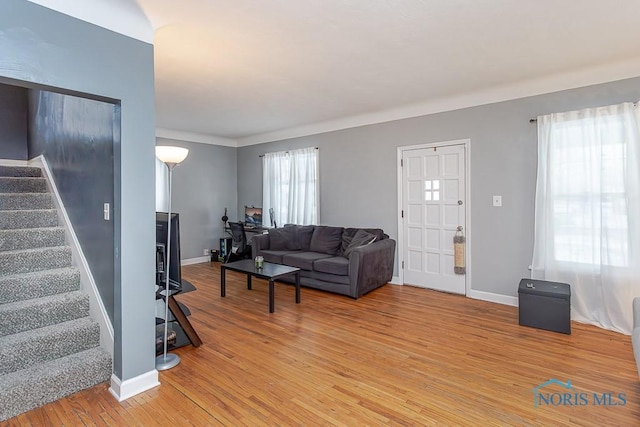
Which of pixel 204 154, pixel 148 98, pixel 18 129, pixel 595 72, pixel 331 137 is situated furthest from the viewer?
pixel 204 154

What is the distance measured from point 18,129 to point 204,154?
2.77 m

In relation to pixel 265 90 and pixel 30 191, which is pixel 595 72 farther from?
A: pixel 30 191

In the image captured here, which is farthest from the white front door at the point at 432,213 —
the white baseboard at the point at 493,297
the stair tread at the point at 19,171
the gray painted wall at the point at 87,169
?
the stair tread at the point at 19,171

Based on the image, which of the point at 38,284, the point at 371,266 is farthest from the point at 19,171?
the point at 371,266

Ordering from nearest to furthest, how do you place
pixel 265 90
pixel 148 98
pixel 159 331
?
pixel 148 98 < pixel 159 331 < pixel 265 90

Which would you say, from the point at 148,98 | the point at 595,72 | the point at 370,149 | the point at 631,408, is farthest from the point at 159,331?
the point at 595,72

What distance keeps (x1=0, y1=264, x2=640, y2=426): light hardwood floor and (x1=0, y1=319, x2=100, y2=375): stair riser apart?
350 mm

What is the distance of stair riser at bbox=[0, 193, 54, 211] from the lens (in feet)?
10.6

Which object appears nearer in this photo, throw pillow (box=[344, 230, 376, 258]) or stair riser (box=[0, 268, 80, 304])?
stair riser (box=[0, 268, 80, 304])

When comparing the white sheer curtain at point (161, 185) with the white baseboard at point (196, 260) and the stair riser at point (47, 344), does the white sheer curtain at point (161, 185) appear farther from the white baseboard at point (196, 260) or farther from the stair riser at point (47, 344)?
the stair riser at point (47, 344)

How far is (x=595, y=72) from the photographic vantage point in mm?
3264

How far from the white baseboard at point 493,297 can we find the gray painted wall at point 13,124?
609cm

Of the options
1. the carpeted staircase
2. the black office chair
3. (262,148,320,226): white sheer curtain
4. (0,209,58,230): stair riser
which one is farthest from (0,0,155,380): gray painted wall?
the black office chair

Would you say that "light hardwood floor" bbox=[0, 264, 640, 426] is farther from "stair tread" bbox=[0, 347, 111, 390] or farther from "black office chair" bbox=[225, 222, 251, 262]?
"black office chair" bbox=[225, 222, 251, 262]
